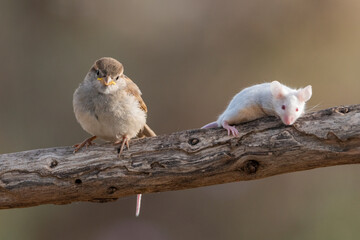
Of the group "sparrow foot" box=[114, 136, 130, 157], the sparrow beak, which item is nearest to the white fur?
"sparrow foot" box=[114, 136, 130, 157]

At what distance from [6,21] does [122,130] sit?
4499mm

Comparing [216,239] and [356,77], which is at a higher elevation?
[356,77]

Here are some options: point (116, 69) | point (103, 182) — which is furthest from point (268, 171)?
point (116, 69)

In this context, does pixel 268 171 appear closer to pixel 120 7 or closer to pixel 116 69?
pixel 116 69

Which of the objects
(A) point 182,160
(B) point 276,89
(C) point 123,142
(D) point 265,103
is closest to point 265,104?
(D) point 265,103

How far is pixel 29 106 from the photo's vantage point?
7.81 m

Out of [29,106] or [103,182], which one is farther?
[29,106]

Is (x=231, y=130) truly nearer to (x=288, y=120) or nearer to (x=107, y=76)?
(x=288, y=120)

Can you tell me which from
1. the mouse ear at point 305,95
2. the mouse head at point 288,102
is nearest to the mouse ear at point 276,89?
the mouse head at point 288,102

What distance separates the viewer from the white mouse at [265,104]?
12.7ft

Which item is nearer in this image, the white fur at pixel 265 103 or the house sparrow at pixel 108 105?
the white fur at pixel 265 103

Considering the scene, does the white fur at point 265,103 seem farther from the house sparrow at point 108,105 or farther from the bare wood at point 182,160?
the house sparrow at point 108,105

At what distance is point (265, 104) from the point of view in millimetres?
4035

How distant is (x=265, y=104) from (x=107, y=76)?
1.21 metres
